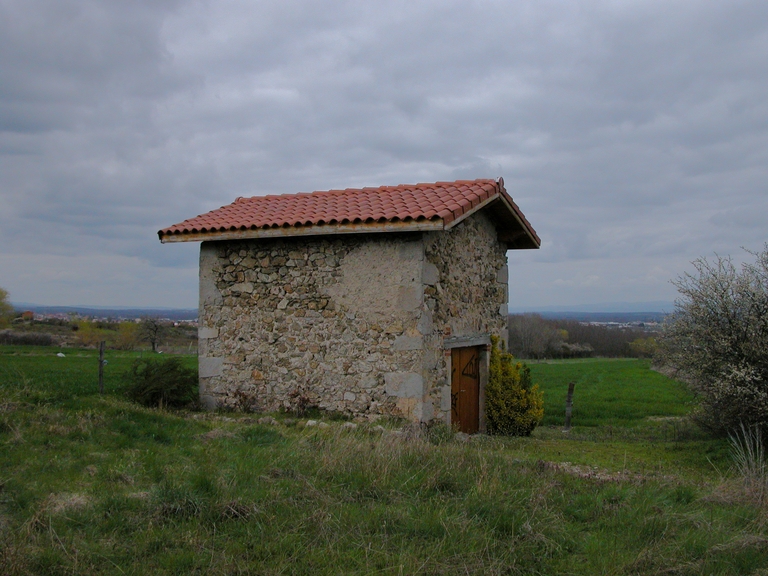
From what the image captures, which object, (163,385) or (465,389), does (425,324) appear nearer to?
(465,389)

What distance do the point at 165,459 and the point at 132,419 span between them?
212 centimetres

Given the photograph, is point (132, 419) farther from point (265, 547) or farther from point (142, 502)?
point (265, 547)

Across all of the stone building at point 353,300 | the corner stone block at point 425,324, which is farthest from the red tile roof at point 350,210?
the corner stone block at point 425,324

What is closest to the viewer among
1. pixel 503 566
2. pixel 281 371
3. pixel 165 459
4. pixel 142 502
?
pixel 503 566

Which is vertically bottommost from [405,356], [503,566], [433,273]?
[503,566]

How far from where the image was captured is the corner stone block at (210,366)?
37.1ft

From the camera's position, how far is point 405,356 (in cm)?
963

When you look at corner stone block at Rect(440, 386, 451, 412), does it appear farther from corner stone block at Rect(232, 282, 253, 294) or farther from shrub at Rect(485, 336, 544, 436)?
corner stone block at Rect(232, 282, 253, 294)

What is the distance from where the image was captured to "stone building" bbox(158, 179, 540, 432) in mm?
9656

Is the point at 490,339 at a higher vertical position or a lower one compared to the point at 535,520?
higher

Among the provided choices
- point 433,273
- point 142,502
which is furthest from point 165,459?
point 433,273

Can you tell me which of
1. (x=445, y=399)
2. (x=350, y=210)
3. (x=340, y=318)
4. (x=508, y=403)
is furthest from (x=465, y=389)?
(x=350, y=210)

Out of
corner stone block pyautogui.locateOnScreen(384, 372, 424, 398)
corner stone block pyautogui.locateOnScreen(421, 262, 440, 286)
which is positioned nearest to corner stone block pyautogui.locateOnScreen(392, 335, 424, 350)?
corner stone block pyautogui.locateOnScreen(384, 372, 424, 398)

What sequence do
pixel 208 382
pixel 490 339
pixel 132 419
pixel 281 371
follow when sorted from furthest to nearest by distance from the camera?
1. pixel 490 339
2. pixel 208 382
3. pixel 281 371
4. pixel 132 419
